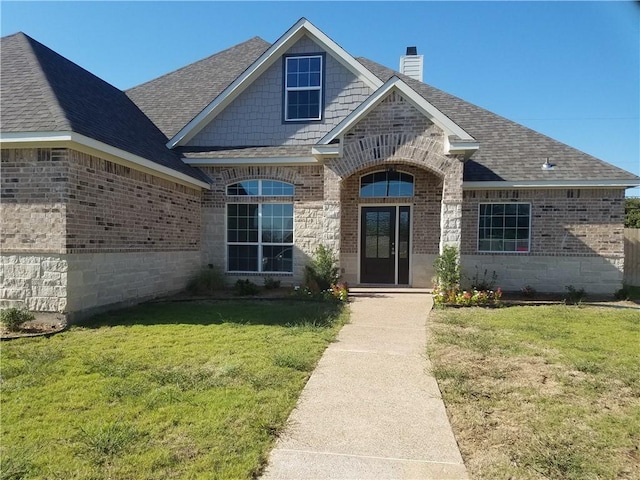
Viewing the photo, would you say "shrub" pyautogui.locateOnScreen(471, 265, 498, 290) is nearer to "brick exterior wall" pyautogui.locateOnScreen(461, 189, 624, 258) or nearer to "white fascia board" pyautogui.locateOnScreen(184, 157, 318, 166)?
"brick exterior wall" pyautogui.locateOnScreen(461, 189, 624, 258)

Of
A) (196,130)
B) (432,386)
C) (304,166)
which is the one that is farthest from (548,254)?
(196,130)

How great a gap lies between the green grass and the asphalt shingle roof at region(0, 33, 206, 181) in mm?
3763

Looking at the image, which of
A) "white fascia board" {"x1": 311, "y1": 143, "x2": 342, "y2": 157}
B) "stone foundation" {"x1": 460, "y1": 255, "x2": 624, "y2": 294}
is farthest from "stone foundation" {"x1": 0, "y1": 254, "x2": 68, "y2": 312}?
"stone foundation" {"x1": 460, "y1": 255, "x2": 624, "y2": 294}

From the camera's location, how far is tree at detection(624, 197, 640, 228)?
2460 cm

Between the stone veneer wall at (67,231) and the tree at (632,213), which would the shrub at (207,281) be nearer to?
the stone veneer wall at (67,231)

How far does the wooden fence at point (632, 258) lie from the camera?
44.6ft

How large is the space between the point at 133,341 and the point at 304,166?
22.4 ft

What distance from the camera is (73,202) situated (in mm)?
7090

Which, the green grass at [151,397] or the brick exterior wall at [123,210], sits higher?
the brick exterior wall at [123,210]

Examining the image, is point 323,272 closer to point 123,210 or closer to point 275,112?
point 123,210

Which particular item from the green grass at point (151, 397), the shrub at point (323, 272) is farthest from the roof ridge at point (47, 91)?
the shrub at point (323, 272)

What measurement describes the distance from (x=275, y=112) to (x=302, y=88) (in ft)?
3.63

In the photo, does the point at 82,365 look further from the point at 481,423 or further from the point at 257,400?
the point at 481,423

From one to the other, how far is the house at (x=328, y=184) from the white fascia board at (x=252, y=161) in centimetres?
6
